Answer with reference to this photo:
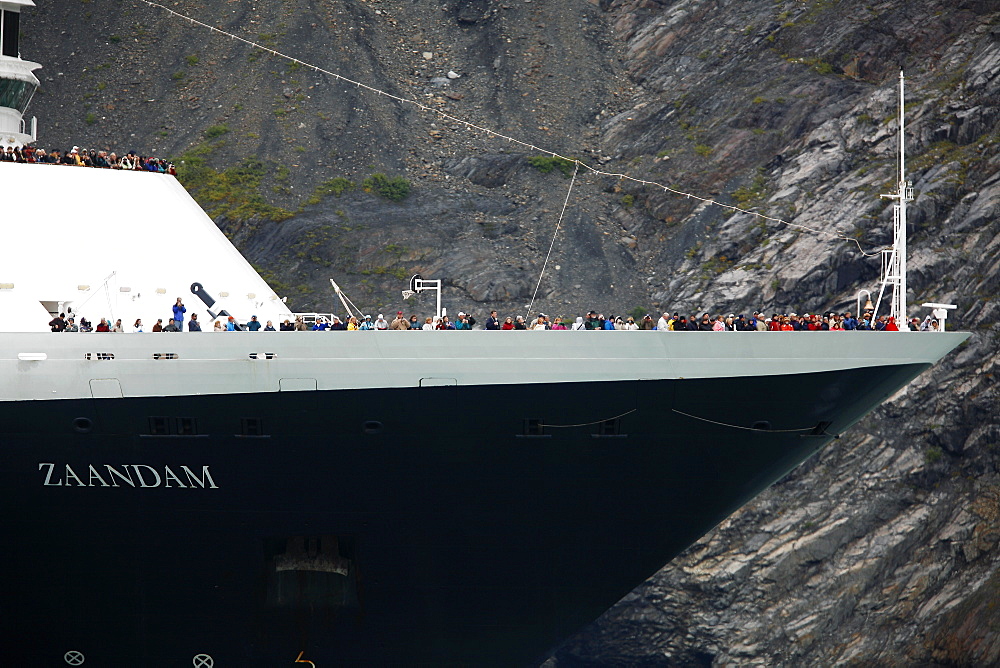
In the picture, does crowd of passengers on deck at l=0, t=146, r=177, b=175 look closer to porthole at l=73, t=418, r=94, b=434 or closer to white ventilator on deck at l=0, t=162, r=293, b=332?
white ventilator on deck at l=0, t=162, r=293, b=332

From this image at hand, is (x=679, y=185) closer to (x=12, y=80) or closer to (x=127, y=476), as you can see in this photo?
(x=12, y=80)

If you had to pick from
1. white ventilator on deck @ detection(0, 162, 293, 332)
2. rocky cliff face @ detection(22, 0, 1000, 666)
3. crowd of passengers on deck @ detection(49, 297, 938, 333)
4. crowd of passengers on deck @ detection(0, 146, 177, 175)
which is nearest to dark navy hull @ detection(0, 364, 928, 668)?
crowd of passengers on deck @ detection(49, 297, 938, 333)

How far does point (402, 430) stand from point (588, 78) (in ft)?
173

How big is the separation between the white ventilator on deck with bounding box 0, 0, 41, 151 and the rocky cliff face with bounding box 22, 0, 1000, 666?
2520cm

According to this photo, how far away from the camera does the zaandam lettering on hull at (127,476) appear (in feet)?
67.1

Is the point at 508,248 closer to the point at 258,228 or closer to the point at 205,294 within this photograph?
the point at 258,228

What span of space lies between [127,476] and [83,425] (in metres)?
1.23

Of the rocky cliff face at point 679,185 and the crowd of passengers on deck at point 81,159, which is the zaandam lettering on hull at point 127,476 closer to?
the crowd of passengers on deck at point 81,159

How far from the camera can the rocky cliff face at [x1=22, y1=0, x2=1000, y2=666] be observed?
42500 millimetres

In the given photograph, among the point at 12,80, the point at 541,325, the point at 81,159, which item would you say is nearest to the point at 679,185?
the point at 12,80

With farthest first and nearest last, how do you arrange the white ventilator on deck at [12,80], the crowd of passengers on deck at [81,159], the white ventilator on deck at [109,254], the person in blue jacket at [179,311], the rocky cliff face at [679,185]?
the rocky cliff face at [679,185]
the white ventilator on deck at [12,80]
the crowd of passengers on deck at [81,159]
the white ventilator on deck at [109,254]
the person in blue jacket at [179,311]

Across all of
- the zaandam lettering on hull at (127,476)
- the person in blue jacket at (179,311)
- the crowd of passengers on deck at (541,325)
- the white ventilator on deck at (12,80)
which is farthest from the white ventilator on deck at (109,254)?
the zaandam lettering on hull at (127,476)

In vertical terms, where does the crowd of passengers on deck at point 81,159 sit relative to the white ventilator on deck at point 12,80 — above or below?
below

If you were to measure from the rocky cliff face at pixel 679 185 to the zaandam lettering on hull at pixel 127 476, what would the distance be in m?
25.7
